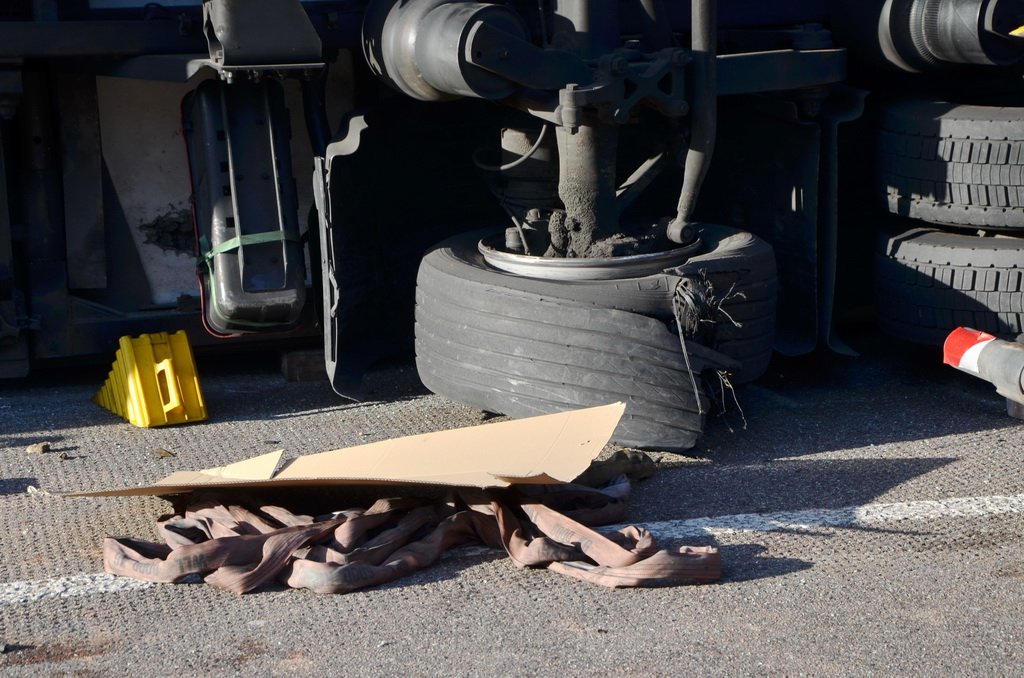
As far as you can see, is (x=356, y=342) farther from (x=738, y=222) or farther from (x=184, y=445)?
(x=738, y=222)

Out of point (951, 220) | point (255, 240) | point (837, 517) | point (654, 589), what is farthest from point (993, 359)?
point (255, 240)

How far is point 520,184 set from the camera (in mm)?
5043

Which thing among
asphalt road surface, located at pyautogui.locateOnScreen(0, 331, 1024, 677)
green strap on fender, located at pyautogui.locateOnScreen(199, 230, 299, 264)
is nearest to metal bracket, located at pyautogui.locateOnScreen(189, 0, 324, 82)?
green strap on fender, located at pyautogui.locateOnScreen(199, 230, 299, 264)

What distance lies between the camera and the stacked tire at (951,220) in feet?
16.4

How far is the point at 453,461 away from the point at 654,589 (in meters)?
0.83

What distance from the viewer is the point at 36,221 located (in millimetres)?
5316

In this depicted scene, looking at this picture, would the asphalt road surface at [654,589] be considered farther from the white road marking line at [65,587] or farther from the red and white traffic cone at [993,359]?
the red and white traffic cone at [993,359]

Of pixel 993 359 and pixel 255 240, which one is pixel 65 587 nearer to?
pixel 255 240

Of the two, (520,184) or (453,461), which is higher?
(520,184)

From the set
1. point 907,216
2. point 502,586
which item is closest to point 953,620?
point 502,586

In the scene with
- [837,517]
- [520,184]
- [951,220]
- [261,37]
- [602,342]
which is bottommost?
[837,517]

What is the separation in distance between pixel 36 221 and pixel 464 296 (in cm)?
187

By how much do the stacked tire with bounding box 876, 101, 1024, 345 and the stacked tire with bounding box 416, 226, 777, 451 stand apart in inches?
29.4

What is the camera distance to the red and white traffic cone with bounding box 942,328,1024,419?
4.45 meters
